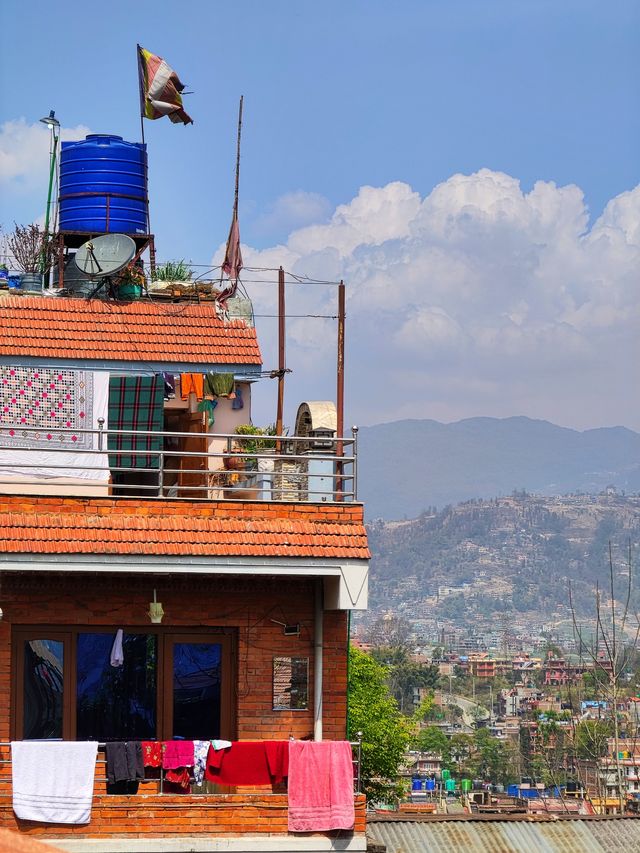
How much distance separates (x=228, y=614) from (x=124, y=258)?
6.02m

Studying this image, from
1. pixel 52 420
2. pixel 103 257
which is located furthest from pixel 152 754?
pixel 103 257

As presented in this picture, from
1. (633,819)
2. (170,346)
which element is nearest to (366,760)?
(633,819)

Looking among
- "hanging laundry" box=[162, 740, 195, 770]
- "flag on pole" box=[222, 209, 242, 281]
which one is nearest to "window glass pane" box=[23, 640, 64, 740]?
"hanging laundry" box=[162, 740, 195, 770]

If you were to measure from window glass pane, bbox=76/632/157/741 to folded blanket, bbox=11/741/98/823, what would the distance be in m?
1.38

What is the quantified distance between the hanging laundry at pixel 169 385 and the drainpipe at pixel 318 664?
13.8ft

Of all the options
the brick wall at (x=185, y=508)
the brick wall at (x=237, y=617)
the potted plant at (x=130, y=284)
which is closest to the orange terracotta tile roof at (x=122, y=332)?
the potted plant at (x=130, y=284)

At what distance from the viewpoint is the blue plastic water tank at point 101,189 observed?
23.4 meters

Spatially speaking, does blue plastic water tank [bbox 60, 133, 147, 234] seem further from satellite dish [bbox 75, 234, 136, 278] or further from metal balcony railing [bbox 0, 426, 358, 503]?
metal balcony railing [bbox 0, 426, 358, 503]

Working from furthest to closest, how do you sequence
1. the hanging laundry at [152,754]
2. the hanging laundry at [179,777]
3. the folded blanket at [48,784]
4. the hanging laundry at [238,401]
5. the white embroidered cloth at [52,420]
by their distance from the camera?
1. the hanging laundry at [238,401]
2. the white embroidered cloth at [52,420]
3. the hanging laundry at [179,777]
4. the hanging laundry at [152,754]
5. the folded blanket at [48,784]

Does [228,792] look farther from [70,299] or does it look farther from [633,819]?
[633,819]

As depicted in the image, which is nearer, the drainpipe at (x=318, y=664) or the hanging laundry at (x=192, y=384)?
the drainpipe at (x=318, y=664)

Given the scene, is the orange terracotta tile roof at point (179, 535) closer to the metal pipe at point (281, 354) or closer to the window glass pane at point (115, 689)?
the window glass pane at point (115, 689)

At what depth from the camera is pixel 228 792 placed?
18484 mm

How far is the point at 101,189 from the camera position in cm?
2344
